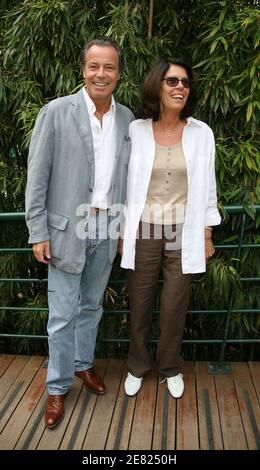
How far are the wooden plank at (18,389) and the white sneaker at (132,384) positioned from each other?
0.57 metres

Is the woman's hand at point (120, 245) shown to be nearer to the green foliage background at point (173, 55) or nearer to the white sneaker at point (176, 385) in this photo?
the green foliage background at point (173, 55)

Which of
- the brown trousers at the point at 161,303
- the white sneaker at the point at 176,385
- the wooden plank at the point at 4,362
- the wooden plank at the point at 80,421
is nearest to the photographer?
the wooden plank at the point at 80,421

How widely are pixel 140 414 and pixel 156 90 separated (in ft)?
5.21

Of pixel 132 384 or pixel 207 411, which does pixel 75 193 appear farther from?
pixel 207 411

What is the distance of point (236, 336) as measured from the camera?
2.98 m

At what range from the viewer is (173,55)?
8.69ft

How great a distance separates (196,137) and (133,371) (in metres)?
1.32

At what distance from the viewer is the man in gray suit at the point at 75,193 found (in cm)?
199

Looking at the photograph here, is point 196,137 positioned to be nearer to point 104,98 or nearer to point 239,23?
point 104,98

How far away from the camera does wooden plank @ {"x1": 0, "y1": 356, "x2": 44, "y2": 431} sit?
238 centimetres

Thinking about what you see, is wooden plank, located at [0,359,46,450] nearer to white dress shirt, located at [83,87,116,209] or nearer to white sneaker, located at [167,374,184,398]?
white sneaker, located at [167,374,184,398]

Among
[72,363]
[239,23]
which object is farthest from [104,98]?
[72,363]

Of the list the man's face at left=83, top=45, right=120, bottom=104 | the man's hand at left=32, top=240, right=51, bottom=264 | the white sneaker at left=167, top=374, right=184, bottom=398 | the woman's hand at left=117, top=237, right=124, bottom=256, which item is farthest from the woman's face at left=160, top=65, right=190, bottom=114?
the white sneaker at left=167, top=374, right=184, bottom=398

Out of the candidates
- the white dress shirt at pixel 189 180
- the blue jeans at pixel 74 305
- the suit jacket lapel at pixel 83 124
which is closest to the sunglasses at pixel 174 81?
the white dress shirt at pixel 189 180
